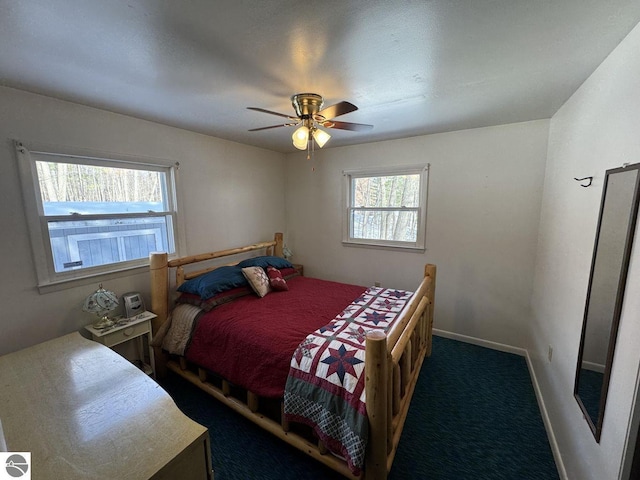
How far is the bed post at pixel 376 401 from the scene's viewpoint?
1.28 metres

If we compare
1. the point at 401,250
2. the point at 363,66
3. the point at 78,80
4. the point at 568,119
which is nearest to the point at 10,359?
the point at 78,80

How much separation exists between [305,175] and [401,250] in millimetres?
1840

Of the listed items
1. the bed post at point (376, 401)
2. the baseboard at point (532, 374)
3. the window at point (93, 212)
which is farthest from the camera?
the window at point (93, 212)

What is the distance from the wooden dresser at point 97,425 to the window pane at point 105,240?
86 centimetres

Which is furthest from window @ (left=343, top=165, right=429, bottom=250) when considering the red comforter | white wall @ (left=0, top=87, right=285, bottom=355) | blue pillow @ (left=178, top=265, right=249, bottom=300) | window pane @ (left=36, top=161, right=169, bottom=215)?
window pane @ (left=36, top=161, right=169, bottom=215)

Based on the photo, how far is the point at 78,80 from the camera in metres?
1.68

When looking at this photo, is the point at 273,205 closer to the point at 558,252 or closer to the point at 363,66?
the point at 363,66

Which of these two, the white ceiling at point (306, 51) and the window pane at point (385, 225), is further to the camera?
the window pane at point (385, 225)

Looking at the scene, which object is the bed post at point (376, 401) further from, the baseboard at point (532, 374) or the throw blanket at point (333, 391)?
the baseboard at point (532, 374)

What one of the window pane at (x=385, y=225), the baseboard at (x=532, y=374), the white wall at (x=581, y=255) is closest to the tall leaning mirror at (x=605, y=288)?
the white wall at (x=581, y=255)

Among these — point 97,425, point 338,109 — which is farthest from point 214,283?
point 338,109

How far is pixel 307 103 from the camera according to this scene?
5.99 ft

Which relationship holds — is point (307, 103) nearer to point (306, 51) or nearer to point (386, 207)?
point (306, 51)

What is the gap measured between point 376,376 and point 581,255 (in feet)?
4.88
